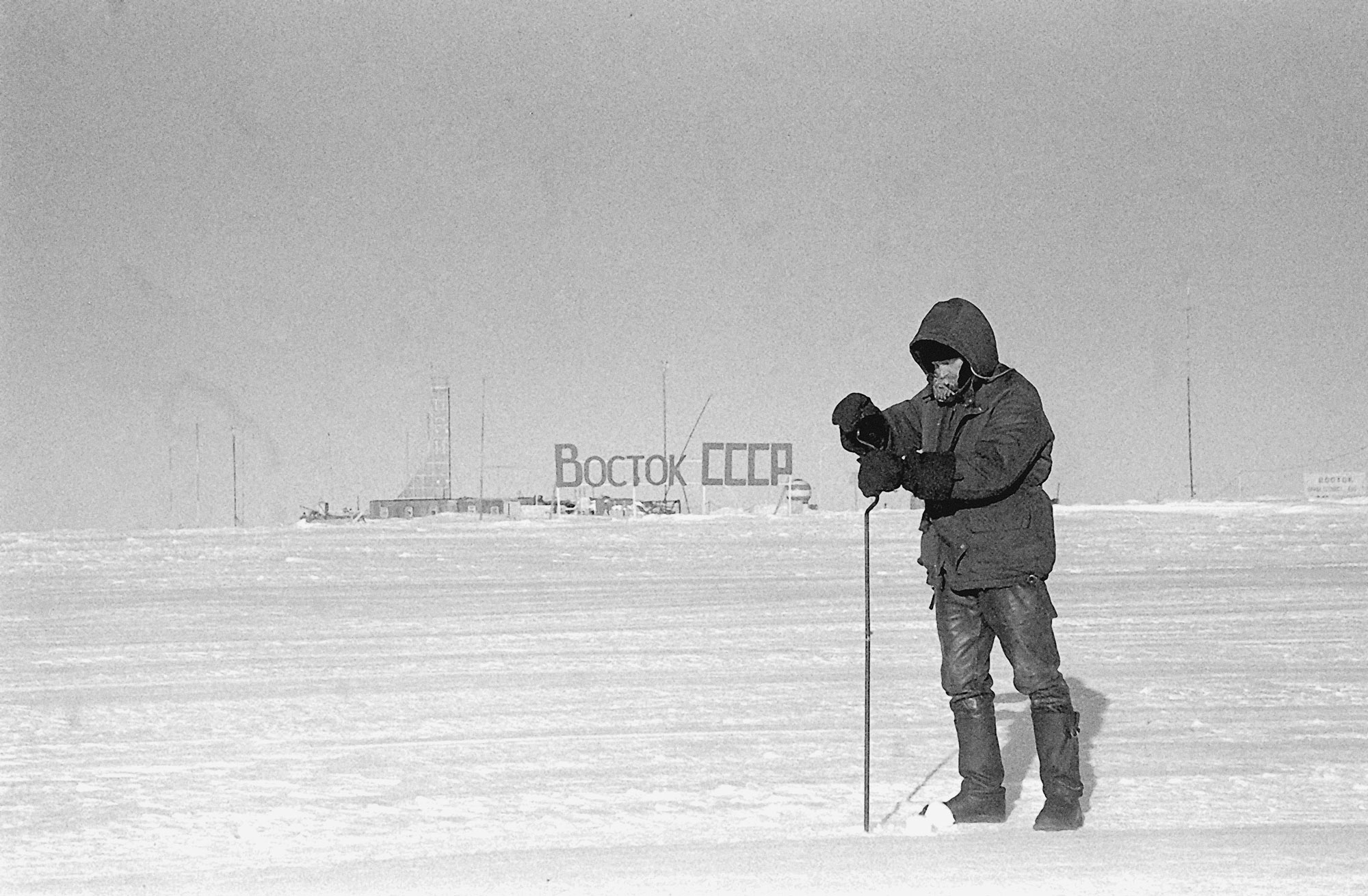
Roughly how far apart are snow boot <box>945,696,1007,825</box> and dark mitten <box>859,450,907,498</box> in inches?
35.6

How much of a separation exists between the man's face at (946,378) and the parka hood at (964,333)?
0.05 meters

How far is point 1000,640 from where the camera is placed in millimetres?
4918

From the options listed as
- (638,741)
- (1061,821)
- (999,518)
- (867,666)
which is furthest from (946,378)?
(638,741)

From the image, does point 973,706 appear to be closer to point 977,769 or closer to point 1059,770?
point 977,769

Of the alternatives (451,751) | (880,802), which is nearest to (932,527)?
(880,802)

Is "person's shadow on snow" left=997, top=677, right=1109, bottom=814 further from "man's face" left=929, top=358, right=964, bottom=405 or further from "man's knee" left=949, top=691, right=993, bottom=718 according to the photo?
"man's face" left=929, top=358, right=964, bottom=405

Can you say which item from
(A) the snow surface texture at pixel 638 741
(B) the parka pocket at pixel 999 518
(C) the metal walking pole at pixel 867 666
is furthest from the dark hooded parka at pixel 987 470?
(A) the snow surface texture at pixel 638 741

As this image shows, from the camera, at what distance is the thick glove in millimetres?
4953

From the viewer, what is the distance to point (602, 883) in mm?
4289

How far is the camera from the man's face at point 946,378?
5.07 meters

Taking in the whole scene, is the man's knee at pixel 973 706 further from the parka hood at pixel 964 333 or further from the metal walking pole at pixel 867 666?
the parka hood at pixel 964 333

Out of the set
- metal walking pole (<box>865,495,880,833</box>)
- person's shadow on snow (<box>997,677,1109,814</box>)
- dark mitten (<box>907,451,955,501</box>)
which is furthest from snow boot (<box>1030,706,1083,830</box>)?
dark mitten (<box>907,451,955,501</box>)

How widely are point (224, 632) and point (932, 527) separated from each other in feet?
26.0

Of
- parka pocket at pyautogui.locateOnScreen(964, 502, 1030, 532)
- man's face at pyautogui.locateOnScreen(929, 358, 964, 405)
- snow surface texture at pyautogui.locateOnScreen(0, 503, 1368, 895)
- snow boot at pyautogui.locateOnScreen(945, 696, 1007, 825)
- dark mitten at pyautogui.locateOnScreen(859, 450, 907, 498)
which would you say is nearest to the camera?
snow surface texture at pyautogui.locateOnScreen(0, 503, 1368, 895)
